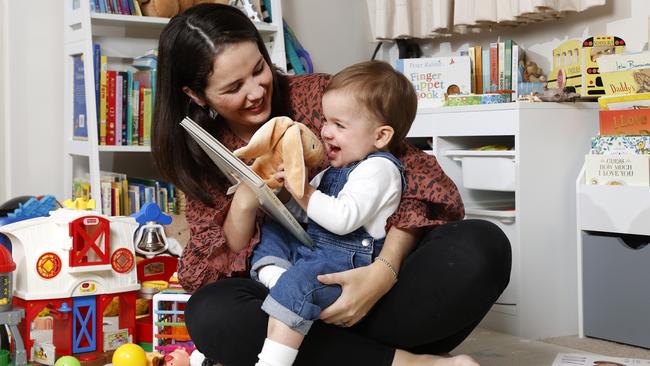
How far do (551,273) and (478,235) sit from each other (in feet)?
3.10

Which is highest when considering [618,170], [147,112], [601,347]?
[147,112]

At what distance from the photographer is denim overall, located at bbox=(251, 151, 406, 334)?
1.33 meters

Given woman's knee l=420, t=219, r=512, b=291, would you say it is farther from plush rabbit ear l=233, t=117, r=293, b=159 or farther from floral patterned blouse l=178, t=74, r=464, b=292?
plush rabbit ear l=233, t=117, r=293, b=159

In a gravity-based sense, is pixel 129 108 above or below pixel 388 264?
above

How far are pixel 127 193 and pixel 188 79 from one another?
1187mm

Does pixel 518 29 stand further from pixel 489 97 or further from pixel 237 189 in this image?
pixel 237 189

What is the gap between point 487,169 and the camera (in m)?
2.37

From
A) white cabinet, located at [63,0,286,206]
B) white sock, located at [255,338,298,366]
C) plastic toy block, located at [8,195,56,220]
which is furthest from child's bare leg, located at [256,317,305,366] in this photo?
white cabinet, located at [63,0,286,206]

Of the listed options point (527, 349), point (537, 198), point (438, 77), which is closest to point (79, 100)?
point (438, 77)

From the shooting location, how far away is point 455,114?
2.45 metres

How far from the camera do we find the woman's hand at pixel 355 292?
1.36 meters

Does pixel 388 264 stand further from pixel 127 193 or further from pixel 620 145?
pixel 127 193

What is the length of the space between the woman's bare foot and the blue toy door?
827 millimetres

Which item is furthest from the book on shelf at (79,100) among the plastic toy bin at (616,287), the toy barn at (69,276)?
the plastic toy bin at (616,287)
